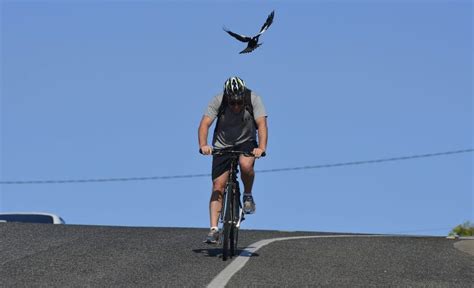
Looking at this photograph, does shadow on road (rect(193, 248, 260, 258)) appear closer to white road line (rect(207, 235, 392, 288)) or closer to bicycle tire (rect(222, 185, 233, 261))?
white road line (rect(207, 235, 392, 288))

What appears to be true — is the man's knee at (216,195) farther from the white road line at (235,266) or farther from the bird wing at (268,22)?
the bird wing at (268,22)

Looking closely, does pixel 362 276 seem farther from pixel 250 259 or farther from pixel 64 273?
pixel 64 273

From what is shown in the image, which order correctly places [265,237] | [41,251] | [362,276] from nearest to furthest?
[362,276]
[41,251]
[265,237]

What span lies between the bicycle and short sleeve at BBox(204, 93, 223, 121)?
1.52 ft

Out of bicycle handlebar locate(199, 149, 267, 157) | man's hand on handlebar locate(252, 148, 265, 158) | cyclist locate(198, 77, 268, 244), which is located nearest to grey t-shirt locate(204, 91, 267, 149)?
cyclist locate(198, 77, 268, 244)

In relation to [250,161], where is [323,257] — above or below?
below

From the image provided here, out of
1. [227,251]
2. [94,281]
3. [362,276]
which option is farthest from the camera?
[227,251]

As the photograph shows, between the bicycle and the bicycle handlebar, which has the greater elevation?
the bicycle handlebar

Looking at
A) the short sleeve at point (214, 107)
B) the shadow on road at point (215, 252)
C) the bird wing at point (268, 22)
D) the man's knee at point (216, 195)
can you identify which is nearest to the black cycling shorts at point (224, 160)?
the man's knee at point (216, 195)

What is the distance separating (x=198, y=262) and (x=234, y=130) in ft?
5.33

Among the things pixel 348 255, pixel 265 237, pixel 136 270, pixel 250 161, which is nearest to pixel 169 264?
pixel 136 270

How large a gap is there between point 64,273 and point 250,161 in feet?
8.82

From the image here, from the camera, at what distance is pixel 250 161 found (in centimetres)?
1301

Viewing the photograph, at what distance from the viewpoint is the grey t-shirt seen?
13047 mm
